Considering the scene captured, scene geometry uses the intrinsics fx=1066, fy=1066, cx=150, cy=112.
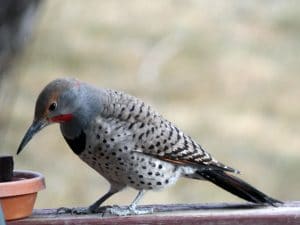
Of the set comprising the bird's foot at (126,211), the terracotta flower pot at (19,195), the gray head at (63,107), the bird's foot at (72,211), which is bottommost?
the bird's foot at (72,211)

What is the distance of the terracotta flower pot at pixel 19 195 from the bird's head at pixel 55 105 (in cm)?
32

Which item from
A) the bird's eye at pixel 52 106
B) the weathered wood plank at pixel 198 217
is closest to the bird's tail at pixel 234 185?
the weathered wood plank at pixel 198 217

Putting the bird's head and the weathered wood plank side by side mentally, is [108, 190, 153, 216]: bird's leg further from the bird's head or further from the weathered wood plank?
the bird's head

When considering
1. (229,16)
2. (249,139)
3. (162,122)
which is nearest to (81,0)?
(229,16)

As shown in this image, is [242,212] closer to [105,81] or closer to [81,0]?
[105,81]

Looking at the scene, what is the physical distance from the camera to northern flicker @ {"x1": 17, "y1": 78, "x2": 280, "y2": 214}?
4051mm

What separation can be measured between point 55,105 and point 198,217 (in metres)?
0.76

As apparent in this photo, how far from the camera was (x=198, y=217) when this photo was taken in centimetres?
358

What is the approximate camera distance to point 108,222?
3641 millimetres

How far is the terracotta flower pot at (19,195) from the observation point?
3537 millimetres

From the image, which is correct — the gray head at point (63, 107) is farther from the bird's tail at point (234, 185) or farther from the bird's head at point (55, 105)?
the bird's tail at point (234, 185)

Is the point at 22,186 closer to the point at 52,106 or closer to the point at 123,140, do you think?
the point at 52,106

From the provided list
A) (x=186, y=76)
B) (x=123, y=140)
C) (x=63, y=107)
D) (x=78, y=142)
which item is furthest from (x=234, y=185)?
(x=186, y=76)

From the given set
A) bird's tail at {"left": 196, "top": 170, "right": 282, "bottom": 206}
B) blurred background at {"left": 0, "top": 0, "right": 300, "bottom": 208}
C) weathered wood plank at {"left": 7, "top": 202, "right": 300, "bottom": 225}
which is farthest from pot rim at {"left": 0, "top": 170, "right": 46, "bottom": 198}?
blurred background at {"left": 0, "top": 0, "right": 300, "bottom": 208}
